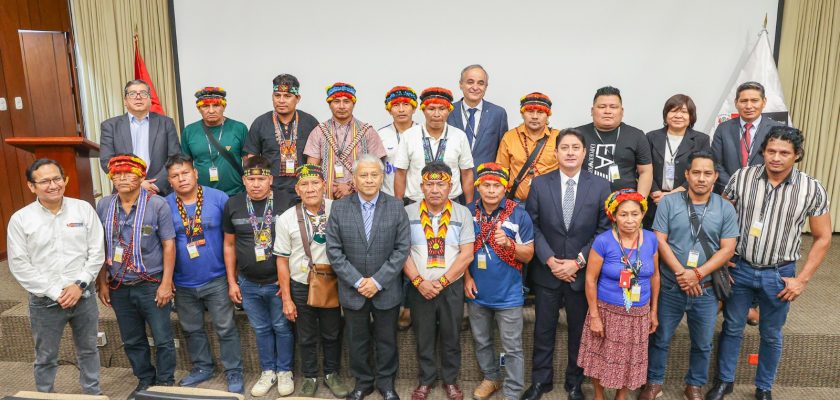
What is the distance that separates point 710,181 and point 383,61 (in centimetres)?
320

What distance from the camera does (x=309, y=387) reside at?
323cm

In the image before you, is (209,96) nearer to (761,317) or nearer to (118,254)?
(118,254)

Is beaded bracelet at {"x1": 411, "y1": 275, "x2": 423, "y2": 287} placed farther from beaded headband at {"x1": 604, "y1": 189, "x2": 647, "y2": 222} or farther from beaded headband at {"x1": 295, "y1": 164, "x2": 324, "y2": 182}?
beaded headband at {"x1": 604, "y1": 189, "x2": 647, "y2": 222}

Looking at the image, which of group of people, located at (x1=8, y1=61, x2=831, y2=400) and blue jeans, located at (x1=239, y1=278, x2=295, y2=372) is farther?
blue jeans, located at (x1=239, y1=278, x2=295, y2=372)

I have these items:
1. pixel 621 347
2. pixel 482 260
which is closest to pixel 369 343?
pixel 482 260

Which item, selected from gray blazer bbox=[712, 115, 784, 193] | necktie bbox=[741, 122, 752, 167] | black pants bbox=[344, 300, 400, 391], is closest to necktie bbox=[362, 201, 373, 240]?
black pants bbox=[344, 300, 400, 391]

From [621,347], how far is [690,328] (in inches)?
21.2

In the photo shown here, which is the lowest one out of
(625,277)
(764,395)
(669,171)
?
(764,395)

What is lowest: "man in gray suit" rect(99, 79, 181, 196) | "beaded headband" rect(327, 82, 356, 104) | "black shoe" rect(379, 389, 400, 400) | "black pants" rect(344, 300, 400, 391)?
A: "black shoe" rect(379, 389, 400, 400)

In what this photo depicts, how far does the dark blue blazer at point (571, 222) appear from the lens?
111 inches

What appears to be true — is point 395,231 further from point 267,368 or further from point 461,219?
point 267,368

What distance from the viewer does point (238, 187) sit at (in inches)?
147

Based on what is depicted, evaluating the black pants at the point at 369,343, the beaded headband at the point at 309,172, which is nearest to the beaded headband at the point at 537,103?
the beaded headband at the point at 309,172

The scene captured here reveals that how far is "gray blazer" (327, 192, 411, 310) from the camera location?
9.32ft
